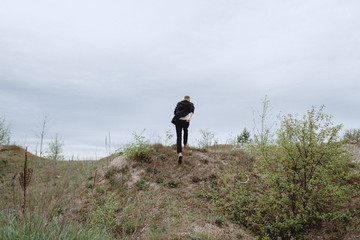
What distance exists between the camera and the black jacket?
466 inches

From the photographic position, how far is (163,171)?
1171cm

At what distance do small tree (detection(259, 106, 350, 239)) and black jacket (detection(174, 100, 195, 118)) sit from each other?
4.69 meters

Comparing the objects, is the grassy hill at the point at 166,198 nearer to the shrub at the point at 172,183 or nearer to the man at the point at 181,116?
the shrub at the point at 172,183

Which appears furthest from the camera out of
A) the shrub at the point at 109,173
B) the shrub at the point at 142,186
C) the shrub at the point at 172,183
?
the shrub at the point at 109,173

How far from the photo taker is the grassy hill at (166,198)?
7.21 m

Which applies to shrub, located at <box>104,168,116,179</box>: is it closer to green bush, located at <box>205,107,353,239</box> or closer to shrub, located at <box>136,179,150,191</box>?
shrub, located at <box>136,179,150,191</box>

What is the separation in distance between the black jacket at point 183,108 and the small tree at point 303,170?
4.69m

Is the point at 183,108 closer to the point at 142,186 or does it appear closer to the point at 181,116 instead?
the point at 181,116

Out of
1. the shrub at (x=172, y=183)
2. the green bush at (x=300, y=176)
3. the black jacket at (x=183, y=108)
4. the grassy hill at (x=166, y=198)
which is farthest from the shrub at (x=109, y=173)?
the green bush at (x=300, y=176)

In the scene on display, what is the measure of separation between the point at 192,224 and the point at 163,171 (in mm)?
4303

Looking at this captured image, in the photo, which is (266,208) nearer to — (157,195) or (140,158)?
(157,195)

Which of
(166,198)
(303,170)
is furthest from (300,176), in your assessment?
(166,198)

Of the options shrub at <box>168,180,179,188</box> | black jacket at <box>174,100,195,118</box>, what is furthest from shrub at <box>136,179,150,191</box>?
black jacket at <box>174,100,195,118</box>

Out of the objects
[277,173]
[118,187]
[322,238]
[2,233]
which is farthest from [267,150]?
[2,233]
